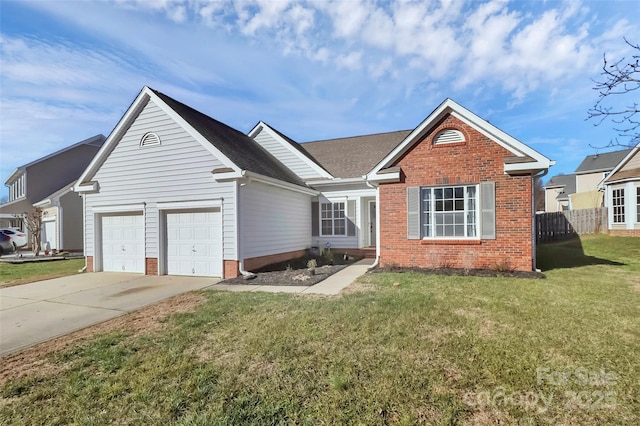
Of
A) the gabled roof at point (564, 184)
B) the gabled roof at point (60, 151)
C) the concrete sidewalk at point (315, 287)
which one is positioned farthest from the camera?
the gabled roof at point (564, 184)

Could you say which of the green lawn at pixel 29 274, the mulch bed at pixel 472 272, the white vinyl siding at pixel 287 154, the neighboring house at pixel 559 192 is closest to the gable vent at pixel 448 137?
the mulch bed at pixel 472 272

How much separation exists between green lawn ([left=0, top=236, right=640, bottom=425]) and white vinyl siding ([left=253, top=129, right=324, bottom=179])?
9.91 m

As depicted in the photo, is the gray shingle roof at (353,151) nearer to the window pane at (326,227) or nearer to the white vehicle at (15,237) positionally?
the window pane at (326,227)

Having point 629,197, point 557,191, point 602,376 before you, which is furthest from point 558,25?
point 557,191

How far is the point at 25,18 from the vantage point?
812cm

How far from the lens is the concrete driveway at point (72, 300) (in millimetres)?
5543

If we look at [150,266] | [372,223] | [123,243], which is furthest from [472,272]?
[123,243]

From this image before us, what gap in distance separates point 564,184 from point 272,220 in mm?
43025

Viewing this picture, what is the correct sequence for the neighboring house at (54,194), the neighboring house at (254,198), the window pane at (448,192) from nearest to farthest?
1. the neighboring house at (254,198)
2. the window pane at (448,192)
3. the neighboring house at (54,194)

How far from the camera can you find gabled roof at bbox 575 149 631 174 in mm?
29672

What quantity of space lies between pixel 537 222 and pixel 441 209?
36.4 feet

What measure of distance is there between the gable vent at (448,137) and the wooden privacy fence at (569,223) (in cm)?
1110

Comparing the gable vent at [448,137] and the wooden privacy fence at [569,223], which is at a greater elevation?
the gable vent at [448,137]

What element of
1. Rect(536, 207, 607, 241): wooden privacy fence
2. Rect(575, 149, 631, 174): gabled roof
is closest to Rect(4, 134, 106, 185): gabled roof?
Rect(536, 207, 607, 241): wooden privacy fence
